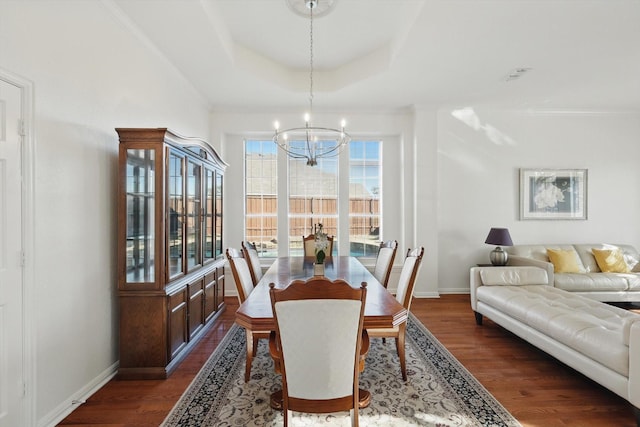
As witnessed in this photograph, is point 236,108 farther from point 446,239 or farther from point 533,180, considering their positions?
point 533,180

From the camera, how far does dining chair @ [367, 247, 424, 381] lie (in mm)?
2467

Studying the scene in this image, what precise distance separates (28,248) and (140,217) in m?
0.82

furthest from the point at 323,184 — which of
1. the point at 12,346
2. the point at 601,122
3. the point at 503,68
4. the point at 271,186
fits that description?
the point at 601,122

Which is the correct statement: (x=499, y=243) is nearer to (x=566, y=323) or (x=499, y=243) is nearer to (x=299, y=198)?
(x=566, y=323)

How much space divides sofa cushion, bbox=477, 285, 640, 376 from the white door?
3531 millimetres

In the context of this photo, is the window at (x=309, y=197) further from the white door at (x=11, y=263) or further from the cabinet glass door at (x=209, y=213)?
the white door at (x=11, y=263)

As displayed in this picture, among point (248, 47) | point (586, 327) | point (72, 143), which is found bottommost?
point (586, 327)

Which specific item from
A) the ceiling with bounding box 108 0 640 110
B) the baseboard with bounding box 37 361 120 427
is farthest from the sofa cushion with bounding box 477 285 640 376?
the baseboard with bounding box 37 361 120 427

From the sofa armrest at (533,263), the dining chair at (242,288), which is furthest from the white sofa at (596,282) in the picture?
the dining chair at (242,288)

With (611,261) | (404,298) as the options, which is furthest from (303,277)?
(611,261)

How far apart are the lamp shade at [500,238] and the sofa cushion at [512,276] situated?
0.80 meters

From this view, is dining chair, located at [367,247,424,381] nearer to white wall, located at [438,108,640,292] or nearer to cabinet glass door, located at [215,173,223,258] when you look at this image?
cabinet glass door, located at [215,173,223,258]

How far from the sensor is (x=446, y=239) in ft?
17.4

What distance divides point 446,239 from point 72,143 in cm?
483
